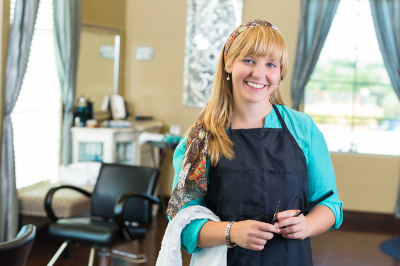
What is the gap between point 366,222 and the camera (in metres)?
5.93

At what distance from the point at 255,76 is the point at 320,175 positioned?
14.0 inches

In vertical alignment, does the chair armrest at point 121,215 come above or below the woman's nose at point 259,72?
below

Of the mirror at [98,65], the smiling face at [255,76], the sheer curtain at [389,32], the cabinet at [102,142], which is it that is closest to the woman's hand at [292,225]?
the smiling face at [255,76]

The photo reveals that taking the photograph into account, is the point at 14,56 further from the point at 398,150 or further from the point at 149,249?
the point at 398,150

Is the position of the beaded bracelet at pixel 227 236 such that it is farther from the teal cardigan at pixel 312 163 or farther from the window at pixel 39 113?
the window at pixel 39 113

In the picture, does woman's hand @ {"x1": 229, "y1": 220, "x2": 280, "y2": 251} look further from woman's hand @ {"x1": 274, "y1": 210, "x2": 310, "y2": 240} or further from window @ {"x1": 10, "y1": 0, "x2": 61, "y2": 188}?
window @ {"x1": 10, "y1": 0, "x2": 61, "y2": 188}

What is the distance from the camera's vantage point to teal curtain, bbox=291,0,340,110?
5777 millimetres

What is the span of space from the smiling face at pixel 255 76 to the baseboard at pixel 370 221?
4.68 meters

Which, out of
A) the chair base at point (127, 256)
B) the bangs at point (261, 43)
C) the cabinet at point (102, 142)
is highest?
the bangs at point (261, 43)

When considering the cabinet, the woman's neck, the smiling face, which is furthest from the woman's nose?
the cabinet

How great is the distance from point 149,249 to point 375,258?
206 cm

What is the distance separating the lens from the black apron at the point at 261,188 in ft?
4.75

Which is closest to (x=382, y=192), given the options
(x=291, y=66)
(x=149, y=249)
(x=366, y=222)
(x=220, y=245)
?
(x=366, y=222)

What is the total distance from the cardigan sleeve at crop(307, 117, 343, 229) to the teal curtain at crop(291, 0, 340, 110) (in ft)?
14.2
